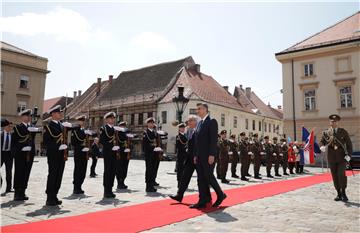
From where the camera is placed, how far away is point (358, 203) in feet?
23.3

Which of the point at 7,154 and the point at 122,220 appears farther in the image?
the point at 7,154

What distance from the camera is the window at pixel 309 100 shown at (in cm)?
3078

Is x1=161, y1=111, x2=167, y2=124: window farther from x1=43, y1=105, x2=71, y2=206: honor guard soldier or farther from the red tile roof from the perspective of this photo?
x1=43, y1=105, x2=71, y2=206: honor guard soldier

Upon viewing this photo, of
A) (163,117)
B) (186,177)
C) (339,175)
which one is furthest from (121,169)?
(163,117)

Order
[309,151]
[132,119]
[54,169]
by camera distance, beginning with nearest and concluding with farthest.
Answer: [54,169]
[309,151]
[132,119]

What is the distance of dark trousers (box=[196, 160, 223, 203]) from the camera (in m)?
6.17

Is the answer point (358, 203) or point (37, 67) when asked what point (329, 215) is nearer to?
point (358, 203)

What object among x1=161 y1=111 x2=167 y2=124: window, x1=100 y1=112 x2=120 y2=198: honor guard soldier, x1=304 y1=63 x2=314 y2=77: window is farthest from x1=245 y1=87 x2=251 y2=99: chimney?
x1=100 y1=112 x2=120 y2=198: honor guard soldier

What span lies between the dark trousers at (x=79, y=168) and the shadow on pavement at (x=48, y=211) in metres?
2.07

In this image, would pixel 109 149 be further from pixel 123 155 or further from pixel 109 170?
pixel 123 155

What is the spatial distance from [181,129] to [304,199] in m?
4.71

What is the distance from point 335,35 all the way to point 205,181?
99.0 ft

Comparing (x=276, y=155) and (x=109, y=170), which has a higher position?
(x=276, y=155)

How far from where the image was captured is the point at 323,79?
1189 inches
